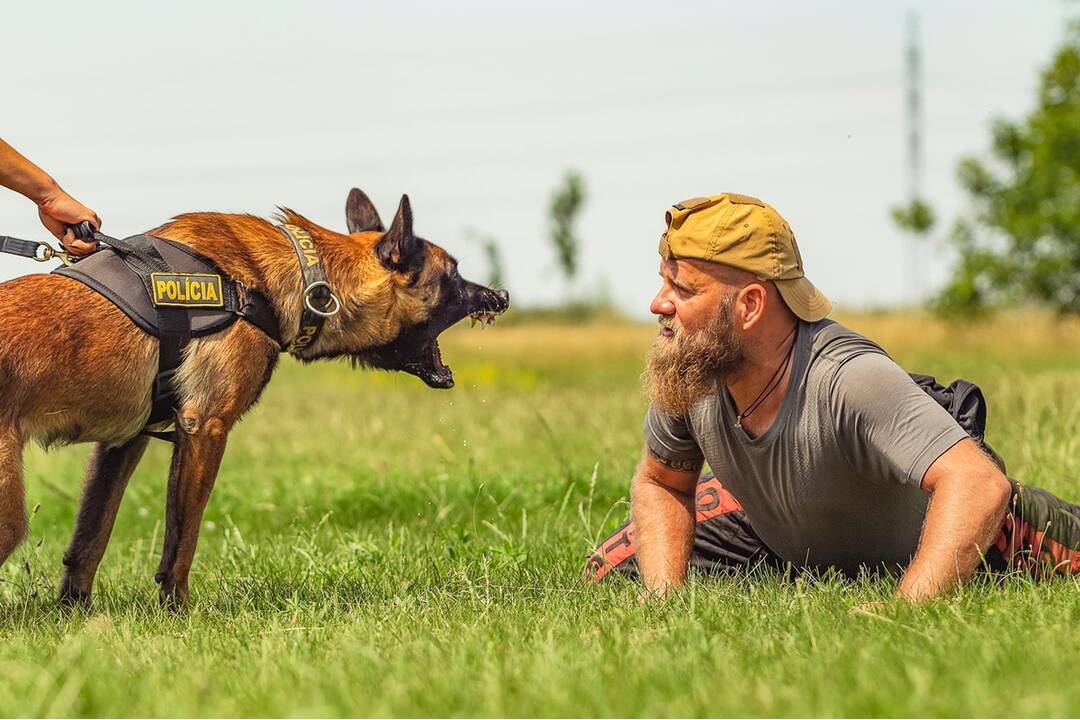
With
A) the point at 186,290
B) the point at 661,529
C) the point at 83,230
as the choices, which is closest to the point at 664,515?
the point at 661,529

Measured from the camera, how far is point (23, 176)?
504 cm

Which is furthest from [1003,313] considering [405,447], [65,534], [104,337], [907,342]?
[104,337]

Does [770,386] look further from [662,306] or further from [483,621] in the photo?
[483,621]

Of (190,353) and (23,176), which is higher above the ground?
(23,176)

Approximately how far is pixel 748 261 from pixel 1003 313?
2874cm

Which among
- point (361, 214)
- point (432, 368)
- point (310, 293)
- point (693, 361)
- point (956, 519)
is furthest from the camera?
point (361, 214)

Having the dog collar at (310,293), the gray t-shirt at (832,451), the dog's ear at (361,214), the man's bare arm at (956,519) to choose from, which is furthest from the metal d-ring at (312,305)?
the man's bare arm at (956,519)

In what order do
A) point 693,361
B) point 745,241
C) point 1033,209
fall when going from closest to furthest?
point 745,241 → point 693,361 → point 1033,209

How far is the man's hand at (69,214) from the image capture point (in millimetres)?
5059

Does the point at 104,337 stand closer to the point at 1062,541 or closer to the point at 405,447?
the point at 1062,541

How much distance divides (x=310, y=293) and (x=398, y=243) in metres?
0.53

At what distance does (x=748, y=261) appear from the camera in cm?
438

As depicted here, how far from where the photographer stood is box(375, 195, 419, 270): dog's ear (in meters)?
5.62

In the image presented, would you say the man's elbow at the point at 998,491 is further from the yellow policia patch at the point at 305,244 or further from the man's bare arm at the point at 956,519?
the yellow policia patch at the point at 305,244
